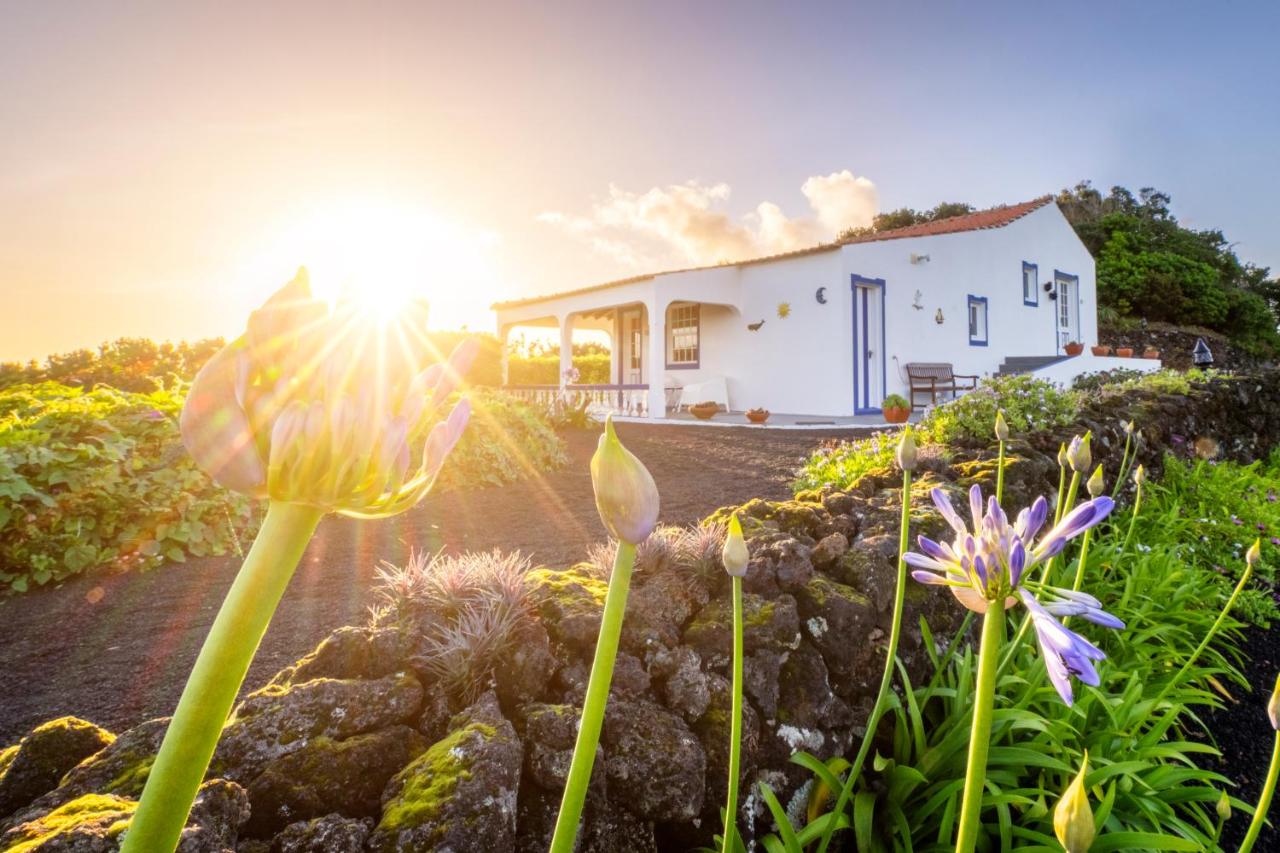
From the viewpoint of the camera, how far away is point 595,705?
0.58 meters

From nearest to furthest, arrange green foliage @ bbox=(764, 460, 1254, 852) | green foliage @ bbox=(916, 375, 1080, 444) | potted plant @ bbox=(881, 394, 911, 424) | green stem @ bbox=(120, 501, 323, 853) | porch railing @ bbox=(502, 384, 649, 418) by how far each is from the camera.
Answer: green stem @ bbox=(120, 501, 323, 853) < green foliage @ bbox=(764, 460, 1254, 852) < green foliage @ bbox=(916, 375, 1080, 444) < potted plant @ bbox=(881, 394, 911, 424) < porch railing @ bbox=(502, 384, 649, 418)

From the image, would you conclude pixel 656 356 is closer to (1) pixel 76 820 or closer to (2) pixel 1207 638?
(2) pixel 1207 638

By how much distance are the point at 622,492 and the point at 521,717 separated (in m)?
1.04

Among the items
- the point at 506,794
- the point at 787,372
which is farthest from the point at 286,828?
the point at 787,372

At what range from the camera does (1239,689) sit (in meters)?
3.13

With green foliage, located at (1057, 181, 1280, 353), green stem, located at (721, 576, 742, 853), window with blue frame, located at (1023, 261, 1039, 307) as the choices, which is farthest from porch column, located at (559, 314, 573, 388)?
green foliage, located at (1057, 181, 1280, 353)

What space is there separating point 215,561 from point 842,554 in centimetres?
387

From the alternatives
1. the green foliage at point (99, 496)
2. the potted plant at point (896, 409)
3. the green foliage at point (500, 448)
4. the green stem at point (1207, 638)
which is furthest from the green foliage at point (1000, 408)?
the potted plant at point (896, 409)

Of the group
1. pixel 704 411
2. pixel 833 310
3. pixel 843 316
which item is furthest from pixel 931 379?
pixel 704 411

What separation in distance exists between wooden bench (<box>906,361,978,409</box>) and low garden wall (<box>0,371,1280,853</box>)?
12941 mm

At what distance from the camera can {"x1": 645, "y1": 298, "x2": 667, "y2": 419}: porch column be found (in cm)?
1391

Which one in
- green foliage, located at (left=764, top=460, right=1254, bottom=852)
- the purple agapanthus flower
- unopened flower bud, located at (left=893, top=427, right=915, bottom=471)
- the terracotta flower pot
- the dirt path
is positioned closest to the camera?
the purple agapanthus flower

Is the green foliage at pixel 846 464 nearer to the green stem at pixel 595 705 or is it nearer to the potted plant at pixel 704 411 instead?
the green stem at pixel 595 705

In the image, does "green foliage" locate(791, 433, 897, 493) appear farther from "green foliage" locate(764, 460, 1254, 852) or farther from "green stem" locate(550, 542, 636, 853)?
"green stem" locate(550, 542, 636, 853)
